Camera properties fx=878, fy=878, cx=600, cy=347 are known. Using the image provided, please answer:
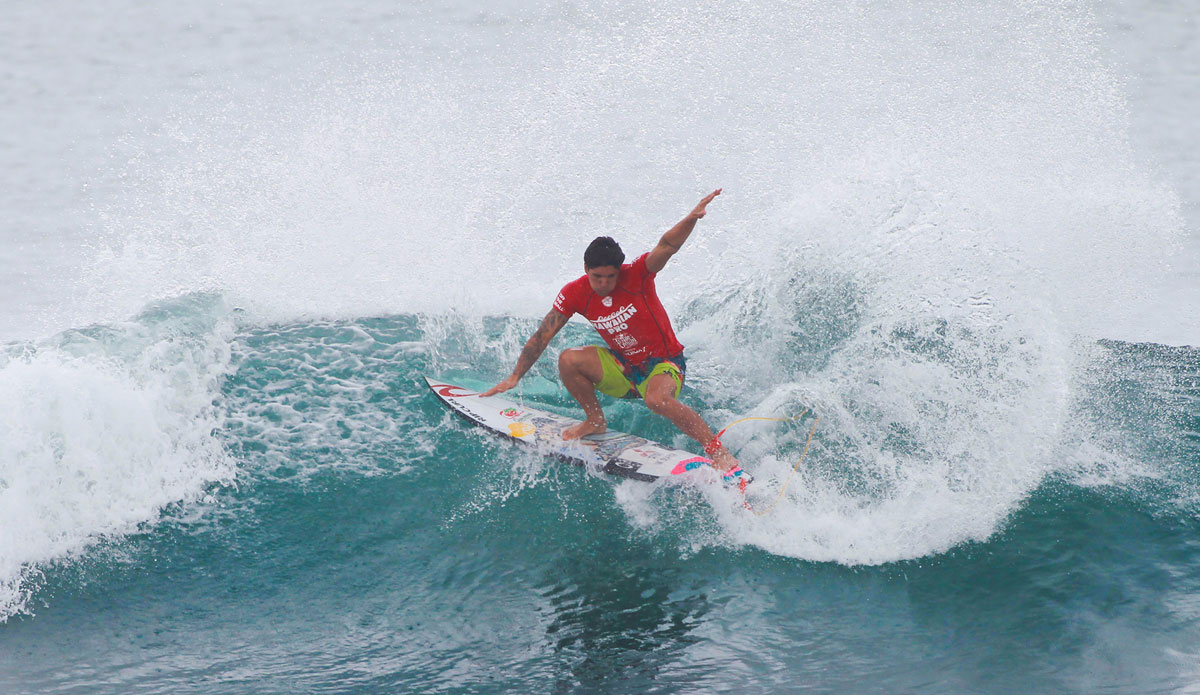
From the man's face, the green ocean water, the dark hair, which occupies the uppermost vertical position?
the dark hair

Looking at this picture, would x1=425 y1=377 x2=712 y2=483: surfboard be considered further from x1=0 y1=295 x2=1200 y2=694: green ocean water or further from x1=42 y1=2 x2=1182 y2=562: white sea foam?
x1=42 y1=2 x2=1182 y2=562: white sea foam

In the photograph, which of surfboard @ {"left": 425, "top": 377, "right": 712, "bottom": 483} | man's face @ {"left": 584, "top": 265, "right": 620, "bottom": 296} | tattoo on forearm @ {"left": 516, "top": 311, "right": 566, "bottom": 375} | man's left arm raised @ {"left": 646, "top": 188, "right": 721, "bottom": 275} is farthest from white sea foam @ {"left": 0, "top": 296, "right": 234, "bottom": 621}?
man's left arm raised @ {"left": 646, "top": 188, "right": 721, "bottom": 275}

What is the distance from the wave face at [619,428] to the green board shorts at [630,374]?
1.93ft

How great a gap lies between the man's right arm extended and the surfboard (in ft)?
0.99

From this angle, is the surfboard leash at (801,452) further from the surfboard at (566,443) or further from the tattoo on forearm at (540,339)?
the tattoo on forearm at (540,339)

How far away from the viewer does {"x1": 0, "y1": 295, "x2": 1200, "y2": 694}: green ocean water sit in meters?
4.64

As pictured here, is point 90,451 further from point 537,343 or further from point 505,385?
point 537,343

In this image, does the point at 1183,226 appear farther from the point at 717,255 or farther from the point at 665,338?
the point at 665,338

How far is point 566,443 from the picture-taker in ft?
21.2

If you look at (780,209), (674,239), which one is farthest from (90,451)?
(780,209)

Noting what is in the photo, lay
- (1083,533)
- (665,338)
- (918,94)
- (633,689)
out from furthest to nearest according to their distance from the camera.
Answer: (918,94), (665,338), (1083,533), (633,689)

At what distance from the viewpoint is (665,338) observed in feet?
20.6

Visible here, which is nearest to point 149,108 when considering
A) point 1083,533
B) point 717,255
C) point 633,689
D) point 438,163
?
point 438,163

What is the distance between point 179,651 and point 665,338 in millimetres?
3602
